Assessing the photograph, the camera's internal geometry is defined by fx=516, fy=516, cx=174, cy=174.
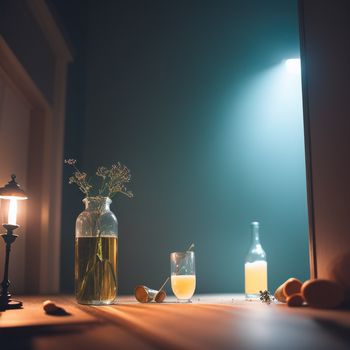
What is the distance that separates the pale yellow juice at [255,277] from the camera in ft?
6.59

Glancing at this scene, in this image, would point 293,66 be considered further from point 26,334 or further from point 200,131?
point 26,334

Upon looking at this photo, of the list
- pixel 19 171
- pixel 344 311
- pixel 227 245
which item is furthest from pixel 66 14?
pixel 344 311

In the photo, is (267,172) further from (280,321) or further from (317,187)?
(280,321)

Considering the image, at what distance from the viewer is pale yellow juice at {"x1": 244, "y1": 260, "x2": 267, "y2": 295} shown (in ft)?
6.59

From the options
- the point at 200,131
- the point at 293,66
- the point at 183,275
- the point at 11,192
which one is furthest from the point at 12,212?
the point at 293,66

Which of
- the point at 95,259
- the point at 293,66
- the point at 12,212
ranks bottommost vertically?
the point at 95,259

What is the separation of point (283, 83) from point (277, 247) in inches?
32.2

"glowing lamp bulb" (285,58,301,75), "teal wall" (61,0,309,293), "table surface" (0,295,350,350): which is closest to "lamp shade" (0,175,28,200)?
"table surface" (0,295,350,350)

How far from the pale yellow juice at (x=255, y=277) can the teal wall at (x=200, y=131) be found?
31 cm

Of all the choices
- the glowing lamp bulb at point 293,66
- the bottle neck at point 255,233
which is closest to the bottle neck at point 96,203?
the bottle neck at point 255,233

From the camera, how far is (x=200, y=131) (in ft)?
8.24

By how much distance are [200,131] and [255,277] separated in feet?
2.62

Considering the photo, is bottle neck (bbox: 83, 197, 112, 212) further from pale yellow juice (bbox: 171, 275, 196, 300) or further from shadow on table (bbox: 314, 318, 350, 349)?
shadow on table (bbox: 314, 318, 350, 349)

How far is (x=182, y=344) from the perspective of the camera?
0.69 metres
